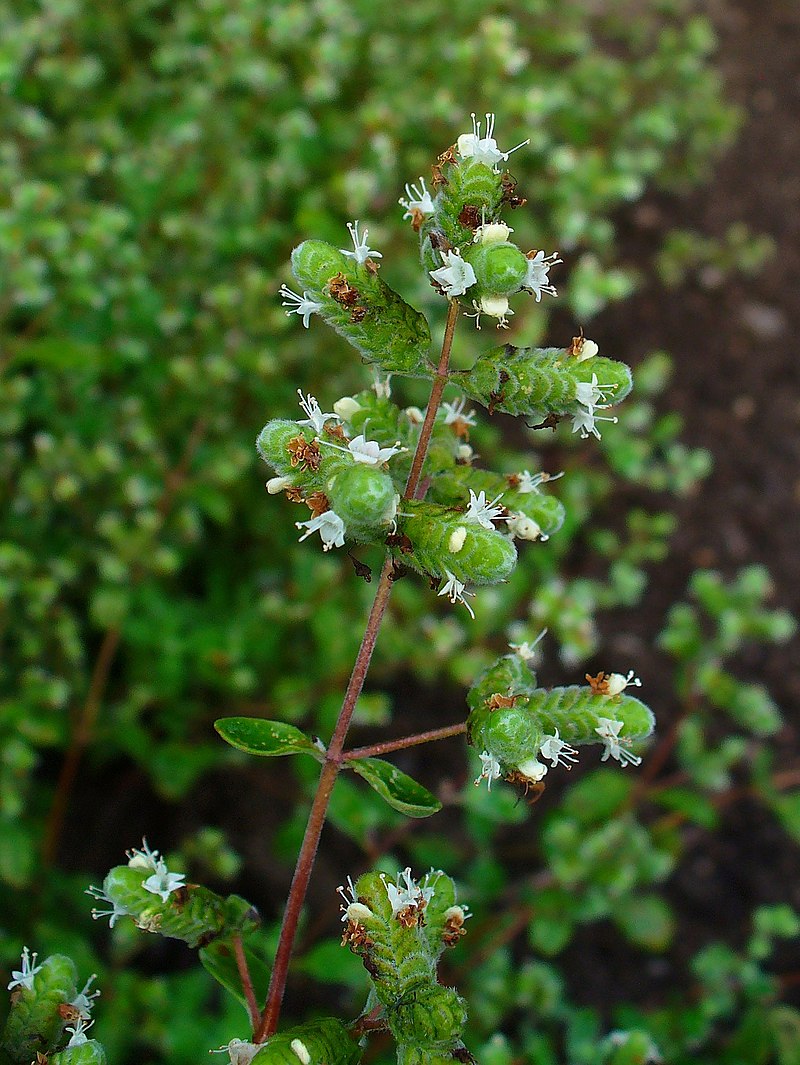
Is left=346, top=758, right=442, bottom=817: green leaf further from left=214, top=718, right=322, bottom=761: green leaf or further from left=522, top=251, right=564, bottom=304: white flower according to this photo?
left=522, top=251, right=564, bottom=304: white flower

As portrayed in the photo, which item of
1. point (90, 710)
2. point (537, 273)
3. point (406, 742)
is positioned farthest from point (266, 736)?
point (90, 710)

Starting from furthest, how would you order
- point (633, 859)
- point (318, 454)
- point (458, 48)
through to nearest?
point (458, 48), point (633, 859), point (318, 454)

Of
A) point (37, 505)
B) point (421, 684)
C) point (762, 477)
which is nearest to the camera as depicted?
point (37, 505)

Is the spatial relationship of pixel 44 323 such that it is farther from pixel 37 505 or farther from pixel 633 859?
pixel 633 859

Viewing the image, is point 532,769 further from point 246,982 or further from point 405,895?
point 246,982

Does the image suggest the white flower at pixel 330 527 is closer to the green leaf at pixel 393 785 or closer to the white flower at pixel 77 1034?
the green leaf at pixel 393 785

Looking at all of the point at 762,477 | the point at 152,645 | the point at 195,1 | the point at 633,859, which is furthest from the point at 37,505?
the point at 762,477

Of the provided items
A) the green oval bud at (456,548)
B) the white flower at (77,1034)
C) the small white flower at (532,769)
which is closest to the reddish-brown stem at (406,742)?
the small white flower at (532,769)
